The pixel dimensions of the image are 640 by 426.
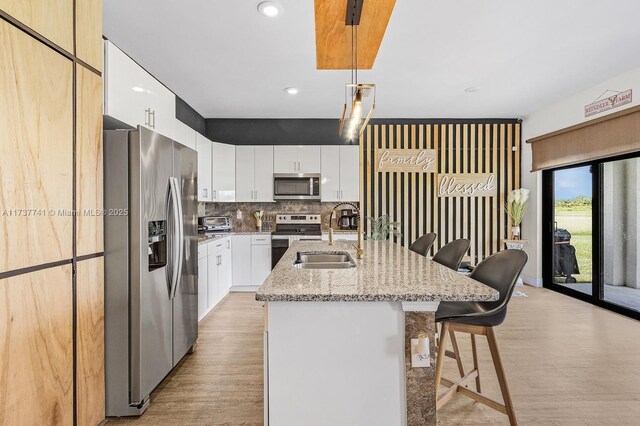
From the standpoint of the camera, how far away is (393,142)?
220 inches

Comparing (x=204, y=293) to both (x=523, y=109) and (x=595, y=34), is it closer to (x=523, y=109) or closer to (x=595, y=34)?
(x=595, y=34)

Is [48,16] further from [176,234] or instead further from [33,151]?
[176,234]

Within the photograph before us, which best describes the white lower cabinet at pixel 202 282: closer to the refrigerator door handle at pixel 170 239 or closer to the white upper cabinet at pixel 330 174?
the refrigerator door handle at pixel 170 239

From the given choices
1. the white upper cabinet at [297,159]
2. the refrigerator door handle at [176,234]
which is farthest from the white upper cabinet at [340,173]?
the refrigerator door handle at [176,234]

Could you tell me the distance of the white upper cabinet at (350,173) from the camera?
17.4 ft

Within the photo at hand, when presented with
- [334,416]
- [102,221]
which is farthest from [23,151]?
[334,416]

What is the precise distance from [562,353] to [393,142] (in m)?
3.69

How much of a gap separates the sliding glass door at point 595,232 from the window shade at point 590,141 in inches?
8.8

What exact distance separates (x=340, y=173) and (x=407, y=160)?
3.86 feet

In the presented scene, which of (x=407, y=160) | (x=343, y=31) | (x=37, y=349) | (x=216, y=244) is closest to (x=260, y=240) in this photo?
(x=216, y=244)

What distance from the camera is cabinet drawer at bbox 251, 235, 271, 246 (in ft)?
16.5

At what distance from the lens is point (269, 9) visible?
98.0 inches

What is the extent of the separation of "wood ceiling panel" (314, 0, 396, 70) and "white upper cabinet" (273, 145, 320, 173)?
96.0 inches

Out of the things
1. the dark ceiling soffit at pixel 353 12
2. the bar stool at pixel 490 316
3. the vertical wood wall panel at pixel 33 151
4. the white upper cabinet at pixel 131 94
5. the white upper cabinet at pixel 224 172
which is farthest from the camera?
the white upper cabinet at pixel 224 172
